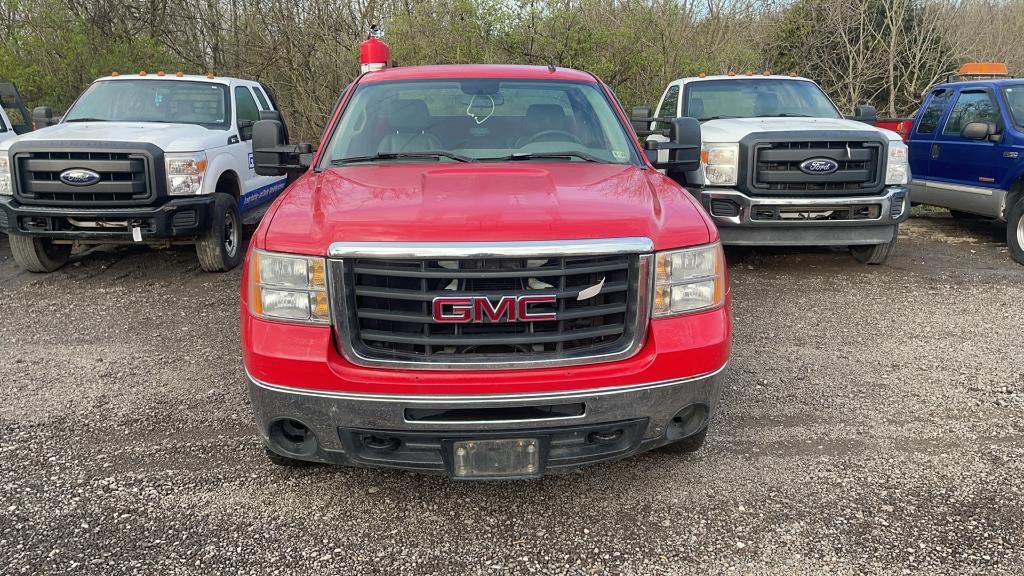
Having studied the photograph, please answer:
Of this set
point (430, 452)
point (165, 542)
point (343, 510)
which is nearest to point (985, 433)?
point (430, 452)

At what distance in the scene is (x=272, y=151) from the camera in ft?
14.5

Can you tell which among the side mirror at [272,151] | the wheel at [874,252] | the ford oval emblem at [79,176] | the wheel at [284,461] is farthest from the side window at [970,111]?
the ford oval emblem at [79,176]

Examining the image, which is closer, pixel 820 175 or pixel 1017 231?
pixel 820 175

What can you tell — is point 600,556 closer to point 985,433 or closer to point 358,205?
point 358,205

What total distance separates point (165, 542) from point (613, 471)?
6.16 feet

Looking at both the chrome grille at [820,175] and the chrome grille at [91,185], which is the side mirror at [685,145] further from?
the chrome grille at [91,185]

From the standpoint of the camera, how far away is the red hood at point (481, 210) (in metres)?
2.76

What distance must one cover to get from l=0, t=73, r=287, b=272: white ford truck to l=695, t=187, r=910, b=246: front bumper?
469 cm

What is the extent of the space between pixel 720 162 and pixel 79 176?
571cm

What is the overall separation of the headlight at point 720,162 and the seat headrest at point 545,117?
3.19 meters

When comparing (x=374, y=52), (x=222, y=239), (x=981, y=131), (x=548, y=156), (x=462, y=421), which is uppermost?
(x=374, y=52)

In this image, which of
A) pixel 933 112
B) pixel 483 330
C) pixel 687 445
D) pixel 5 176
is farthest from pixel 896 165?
pixel 5 176

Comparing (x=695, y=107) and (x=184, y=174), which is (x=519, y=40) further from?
(x=184, y=174)

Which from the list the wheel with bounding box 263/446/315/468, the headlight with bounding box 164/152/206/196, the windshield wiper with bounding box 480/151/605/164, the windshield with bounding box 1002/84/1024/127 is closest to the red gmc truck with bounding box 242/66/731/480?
the wheel with bounding box 263/446/315/468
